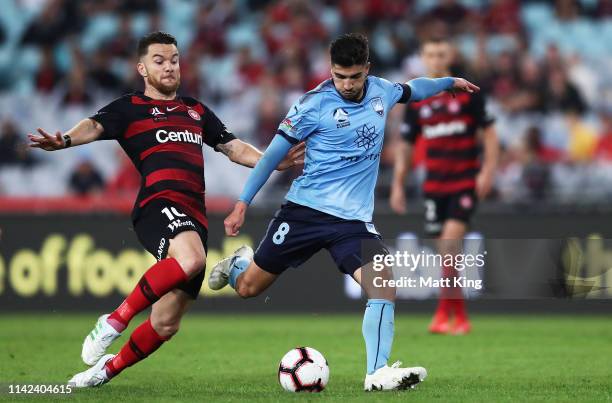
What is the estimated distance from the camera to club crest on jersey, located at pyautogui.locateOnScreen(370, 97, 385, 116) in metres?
7.04

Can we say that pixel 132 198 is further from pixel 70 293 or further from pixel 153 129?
pixel 153 129

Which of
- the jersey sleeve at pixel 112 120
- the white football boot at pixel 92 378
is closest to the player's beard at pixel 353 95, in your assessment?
the jersey sleeve at pixel 112 120

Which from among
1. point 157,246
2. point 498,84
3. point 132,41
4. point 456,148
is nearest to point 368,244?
point 157,246

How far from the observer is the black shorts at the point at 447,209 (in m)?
11.2

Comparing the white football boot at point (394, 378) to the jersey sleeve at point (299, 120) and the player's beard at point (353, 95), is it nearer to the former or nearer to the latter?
the jersey sleeve at point (299, 120)

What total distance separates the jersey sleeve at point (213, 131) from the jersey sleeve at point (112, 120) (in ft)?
1.92

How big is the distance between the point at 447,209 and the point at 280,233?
14.6 feet

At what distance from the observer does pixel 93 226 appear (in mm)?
13602

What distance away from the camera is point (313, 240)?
23.2 feet

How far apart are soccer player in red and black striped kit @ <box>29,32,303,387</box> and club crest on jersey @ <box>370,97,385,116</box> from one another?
607 millimetres

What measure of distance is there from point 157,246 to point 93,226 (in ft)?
22.6

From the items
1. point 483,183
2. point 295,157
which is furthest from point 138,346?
point 483,183

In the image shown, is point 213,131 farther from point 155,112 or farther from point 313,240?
point 313,240

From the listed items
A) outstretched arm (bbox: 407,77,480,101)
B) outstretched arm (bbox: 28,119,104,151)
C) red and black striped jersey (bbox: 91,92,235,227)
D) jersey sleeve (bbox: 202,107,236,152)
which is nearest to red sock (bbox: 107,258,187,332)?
red and black striped jersey (bbox: 91,92,235,227)
